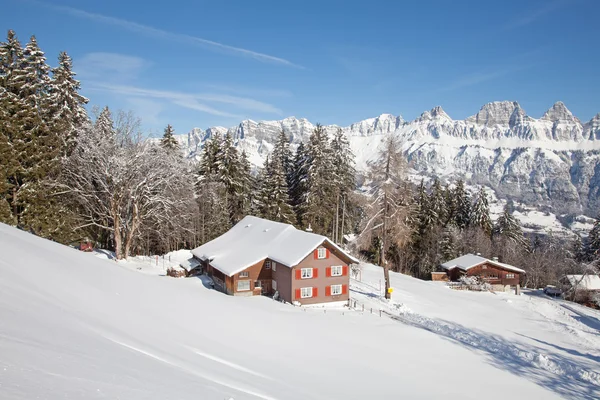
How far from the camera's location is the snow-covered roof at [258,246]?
3177cm

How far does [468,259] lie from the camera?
172 ft

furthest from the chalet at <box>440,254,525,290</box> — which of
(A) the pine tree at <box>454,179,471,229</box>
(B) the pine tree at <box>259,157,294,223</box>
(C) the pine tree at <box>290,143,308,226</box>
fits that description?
(B) the pine tree at <box>259,157,294,223</box>

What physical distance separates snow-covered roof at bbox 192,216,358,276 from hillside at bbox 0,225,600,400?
7.80 metres

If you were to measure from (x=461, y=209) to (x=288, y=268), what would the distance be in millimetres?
49145

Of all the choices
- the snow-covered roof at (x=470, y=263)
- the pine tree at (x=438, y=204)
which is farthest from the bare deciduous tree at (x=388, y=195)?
the pine tree at (x=438, y=204)

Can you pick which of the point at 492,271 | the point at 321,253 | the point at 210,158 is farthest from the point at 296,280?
the point at 492,271

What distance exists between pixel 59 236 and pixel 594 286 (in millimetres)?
64919

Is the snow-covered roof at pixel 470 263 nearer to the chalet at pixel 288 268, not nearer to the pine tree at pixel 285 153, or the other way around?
the chalet at pixel 288 268

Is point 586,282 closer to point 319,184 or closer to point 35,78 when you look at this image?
point 319,184

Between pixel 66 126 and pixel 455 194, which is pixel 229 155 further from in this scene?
pixel 455 194

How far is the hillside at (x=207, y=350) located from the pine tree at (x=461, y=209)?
139 feet

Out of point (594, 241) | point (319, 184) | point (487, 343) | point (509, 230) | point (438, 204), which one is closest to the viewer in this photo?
point (487, 343)

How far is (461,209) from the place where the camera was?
68375 mm

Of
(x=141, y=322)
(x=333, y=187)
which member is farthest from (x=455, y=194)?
(x=141, y=322)
